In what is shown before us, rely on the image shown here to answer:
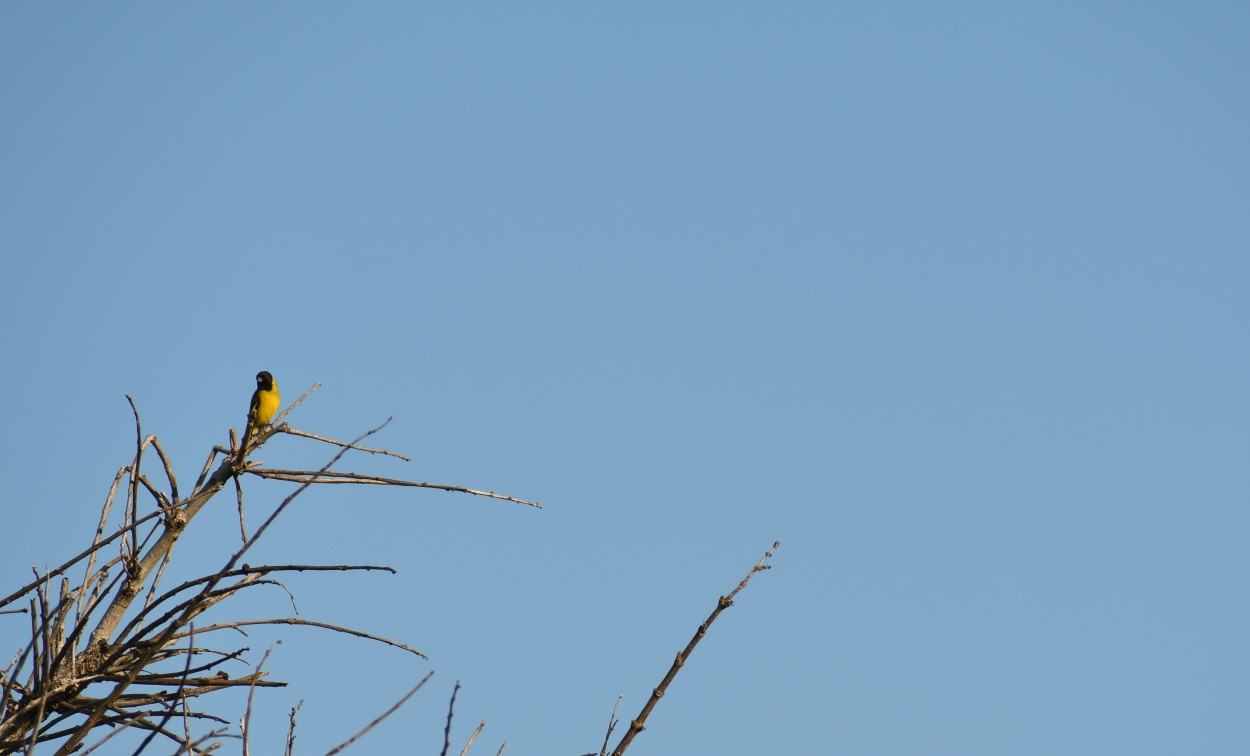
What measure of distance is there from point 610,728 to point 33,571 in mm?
1407

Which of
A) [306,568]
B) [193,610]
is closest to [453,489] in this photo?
[306,568]

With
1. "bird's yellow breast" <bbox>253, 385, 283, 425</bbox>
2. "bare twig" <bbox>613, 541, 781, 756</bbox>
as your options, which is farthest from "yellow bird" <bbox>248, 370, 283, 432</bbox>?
"bare twig" <bbox>613, 541, 781, 756</bbox>

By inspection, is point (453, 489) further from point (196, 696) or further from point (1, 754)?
point (1, 754)

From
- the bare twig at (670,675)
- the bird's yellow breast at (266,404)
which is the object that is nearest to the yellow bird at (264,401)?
the bird's yellow breast at (266,404)

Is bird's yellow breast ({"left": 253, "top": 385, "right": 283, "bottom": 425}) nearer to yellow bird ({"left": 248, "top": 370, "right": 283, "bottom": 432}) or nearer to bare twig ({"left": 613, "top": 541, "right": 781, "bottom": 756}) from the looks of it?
yellow bird ({"left": 248, "top": 370, "right": 283, "bottom": 432})

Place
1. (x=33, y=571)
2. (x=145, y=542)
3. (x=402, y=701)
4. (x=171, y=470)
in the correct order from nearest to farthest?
(x=402, y=701)
(x=33, y=571)
(x=145, y=542)
(x=171, y=470)

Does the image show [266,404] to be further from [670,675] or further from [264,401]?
[670,675]

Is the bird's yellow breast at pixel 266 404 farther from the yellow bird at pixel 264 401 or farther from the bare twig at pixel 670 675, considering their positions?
the bare twig at pixel 670 675

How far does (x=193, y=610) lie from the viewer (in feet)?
8.90

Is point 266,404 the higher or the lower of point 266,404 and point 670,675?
the higher

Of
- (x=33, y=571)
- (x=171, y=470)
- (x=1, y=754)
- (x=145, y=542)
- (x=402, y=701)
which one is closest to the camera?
(x=402, y=701)

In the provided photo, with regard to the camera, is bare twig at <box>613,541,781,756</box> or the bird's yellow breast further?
the bird's yellow breast

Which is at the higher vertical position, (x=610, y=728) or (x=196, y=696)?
(x=196, y=696)

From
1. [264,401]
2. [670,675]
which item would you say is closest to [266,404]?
[264,401]
